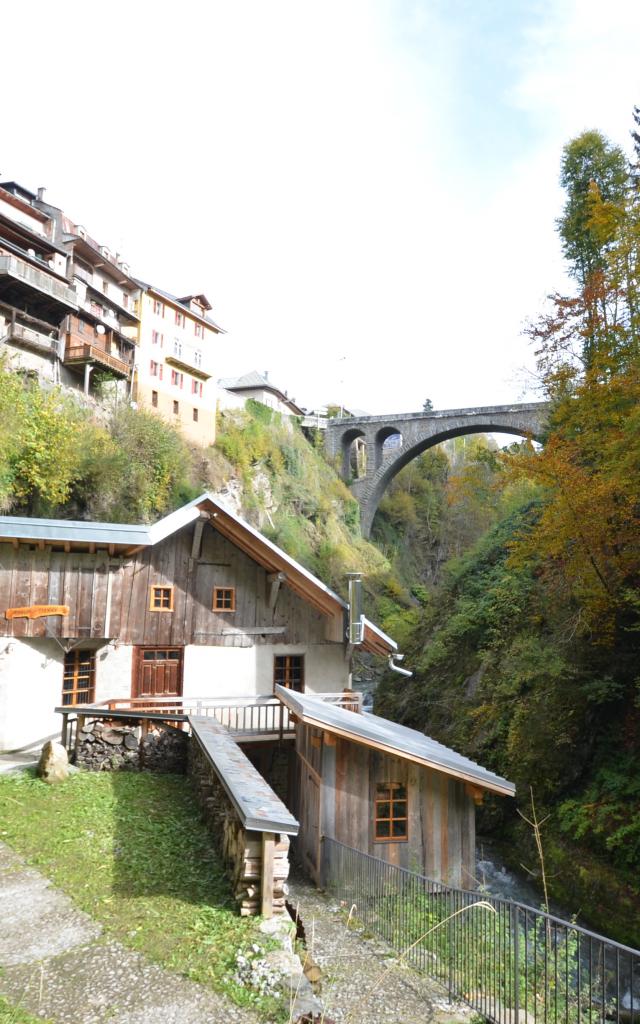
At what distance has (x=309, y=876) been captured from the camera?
11.1m

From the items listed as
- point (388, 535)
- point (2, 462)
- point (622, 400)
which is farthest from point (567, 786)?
point (388, 535)

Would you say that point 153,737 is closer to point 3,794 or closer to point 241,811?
point 3,794

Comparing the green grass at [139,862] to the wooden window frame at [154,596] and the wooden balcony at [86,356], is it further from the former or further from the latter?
the wooden balcony at [86,356]

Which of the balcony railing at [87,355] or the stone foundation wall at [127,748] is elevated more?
the balcony railing at [87,355]

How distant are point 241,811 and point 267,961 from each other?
53.5 inches

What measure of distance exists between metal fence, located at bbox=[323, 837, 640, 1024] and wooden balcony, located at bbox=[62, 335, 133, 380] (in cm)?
2899

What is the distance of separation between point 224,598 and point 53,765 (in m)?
5.95

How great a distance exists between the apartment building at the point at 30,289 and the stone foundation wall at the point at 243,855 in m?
26.0

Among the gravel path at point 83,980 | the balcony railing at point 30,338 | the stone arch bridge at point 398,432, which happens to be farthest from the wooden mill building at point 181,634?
the stone arch bridge at point 398,432

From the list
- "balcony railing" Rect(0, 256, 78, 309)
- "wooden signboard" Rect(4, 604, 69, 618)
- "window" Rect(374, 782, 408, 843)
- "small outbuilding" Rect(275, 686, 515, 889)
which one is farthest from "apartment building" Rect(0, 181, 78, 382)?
"window" Rect(374, 782, 408, 843)

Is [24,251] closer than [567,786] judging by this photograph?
No

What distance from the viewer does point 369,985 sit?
22.5 ft

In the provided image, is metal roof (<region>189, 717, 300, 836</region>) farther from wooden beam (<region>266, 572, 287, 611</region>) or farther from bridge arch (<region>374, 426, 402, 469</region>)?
bridge arch (<region>374, 426, 402, 469</region>)

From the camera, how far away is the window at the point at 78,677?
14828 millimetres
